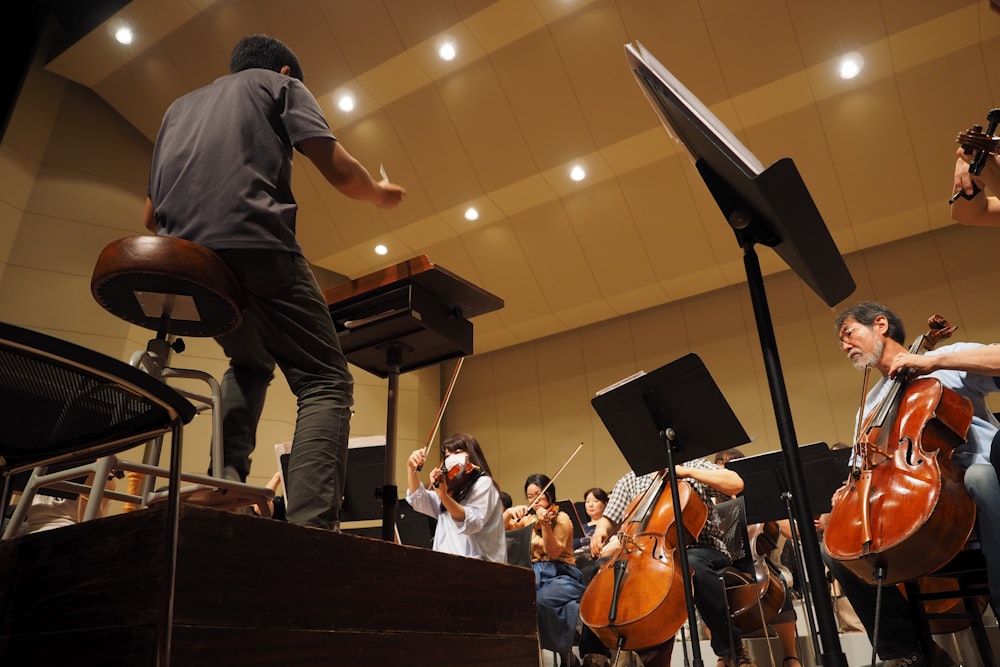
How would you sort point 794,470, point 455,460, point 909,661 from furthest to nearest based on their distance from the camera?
point 455,460 < point 909,661 < point 794,470

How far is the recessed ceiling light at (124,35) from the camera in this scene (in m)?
6.38

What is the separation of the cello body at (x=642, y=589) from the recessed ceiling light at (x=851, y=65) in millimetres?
4480

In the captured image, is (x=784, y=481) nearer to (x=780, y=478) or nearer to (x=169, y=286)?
(x=780, y=478)

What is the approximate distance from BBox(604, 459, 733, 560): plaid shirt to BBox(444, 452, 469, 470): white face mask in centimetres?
95

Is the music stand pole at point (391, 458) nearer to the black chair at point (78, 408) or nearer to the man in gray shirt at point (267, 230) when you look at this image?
the man in gray shirt at point (267, 230)

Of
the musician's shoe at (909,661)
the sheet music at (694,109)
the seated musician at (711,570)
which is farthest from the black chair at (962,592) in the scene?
the sheet music at (694,109)

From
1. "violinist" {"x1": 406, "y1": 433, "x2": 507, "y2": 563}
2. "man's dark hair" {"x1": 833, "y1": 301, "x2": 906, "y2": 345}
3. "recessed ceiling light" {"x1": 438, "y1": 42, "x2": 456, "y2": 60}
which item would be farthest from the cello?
"recessed ceiling light" {"x1": 438, "y1": 42, "x2": 456, "y2": 60}

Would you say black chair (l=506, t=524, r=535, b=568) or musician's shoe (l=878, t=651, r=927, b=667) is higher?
black chair (l=506, t=524, r=535, b=568)

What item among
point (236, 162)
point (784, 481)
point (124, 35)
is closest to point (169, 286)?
point (236, 162)

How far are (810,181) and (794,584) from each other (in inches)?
146

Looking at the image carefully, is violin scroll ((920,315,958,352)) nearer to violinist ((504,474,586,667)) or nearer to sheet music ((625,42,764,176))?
sheet music ((625,42,764,176))

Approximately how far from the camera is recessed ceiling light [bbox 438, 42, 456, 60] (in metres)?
6.16

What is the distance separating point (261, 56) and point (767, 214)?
146 cm

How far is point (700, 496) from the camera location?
137 inches
